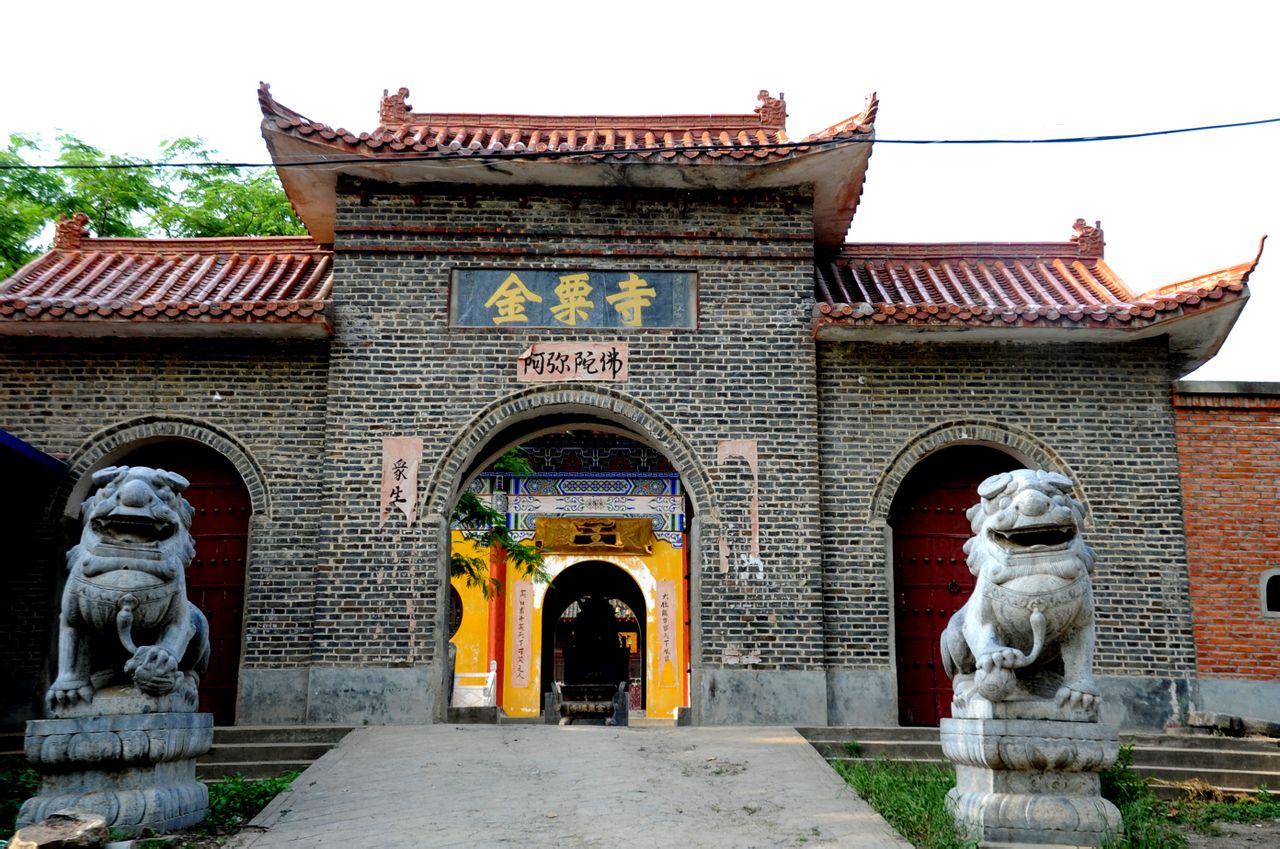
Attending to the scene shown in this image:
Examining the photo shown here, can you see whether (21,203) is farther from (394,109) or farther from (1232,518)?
(1232,518)

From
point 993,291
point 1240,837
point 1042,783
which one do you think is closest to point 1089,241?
point 993,291

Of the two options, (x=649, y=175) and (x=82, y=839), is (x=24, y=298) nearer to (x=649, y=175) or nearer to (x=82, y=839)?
Result: (x=649, y=175)

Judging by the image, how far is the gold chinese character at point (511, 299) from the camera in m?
9.69

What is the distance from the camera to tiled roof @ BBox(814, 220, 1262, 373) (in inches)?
360

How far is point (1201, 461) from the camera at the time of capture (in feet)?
32.1

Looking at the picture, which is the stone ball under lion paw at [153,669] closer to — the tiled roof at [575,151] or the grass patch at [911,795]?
the grass patch at [911,795]

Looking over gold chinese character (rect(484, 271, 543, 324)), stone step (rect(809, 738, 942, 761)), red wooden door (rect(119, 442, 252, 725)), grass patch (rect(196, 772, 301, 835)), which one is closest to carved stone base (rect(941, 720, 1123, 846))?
stone step (rect(809, 738, 942, 761))

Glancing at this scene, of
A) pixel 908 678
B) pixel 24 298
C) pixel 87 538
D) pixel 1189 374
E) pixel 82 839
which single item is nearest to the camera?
pixel 82 839

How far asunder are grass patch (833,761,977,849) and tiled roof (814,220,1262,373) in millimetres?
3559

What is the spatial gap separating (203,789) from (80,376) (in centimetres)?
484

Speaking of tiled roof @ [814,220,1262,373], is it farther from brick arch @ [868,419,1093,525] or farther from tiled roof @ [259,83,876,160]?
tiled roof @ [259,83,876,160]

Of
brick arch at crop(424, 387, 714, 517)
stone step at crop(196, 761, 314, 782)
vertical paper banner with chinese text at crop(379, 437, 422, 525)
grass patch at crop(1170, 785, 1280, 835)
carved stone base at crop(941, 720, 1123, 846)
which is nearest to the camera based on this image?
carved stone base at crop(941, 720, 1123, 846)

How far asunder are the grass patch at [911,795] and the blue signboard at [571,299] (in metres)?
4.03

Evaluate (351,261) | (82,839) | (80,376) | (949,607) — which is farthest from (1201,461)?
(80,376)
